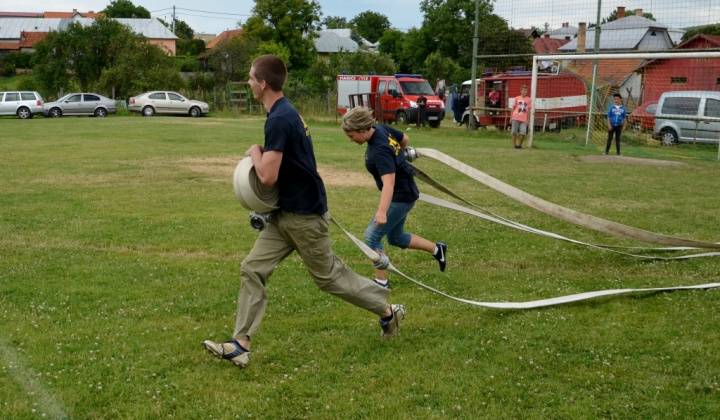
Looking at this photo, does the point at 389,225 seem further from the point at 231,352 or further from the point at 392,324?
the point at 231,352

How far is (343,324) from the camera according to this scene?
19.1 ft

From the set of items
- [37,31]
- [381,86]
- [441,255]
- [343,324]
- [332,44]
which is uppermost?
[37,31]

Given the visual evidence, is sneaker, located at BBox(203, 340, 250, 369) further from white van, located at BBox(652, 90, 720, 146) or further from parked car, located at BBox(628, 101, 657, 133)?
parked car, located at BBox(628, 101, 657, 133)

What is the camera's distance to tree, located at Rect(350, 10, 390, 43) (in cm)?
14475

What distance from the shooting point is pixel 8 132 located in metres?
27.3

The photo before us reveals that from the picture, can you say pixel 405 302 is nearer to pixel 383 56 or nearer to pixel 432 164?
pixel 432 164

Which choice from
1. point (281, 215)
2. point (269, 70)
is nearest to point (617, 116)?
point (281, 215)

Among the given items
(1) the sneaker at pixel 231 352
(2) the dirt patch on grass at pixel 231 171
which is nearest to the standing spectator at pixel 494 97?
(2) the dirt patch on grass at pixel 231 171

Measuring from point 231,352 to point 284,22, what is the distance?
68845 mm

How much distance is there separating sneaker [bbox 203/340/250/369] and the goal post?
17848 millimetres

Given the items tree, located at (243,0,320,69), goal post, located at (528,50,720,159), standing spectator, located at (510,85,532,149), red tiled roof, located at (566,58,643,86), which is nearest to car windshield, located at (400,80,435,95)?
goal post, located at (528,50,720,159)

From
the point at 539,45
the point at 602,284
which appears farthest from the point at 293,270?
the point at 539,45

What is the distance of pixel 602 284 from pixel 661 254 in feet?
5.57

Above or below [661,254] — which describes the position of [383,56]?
above
